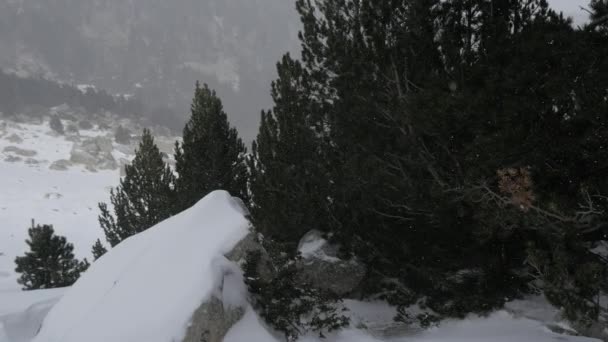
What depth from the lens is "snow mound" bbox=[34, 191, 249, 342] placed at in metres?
3.91

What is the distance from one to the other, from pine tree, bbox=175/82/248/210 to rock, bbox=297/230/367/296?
5199 mm

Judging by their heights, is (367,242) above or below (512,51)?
below

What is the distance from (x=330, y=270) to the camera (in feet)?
24.2

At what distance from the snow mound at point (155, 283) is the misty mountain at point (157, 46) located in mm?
85617

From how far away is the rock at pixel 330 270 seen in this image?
728cm

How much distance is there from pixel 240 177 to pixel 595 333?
31.5 ft

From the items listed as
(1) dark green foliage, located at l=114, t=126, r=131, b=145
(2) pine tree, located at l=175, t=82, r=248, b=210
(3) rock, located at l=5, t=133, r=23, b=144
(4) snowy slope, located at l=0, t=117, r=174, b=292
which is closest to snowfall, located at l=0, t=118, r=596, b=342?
(2) pine tree, located at l=175, t=82, r=248, b=210

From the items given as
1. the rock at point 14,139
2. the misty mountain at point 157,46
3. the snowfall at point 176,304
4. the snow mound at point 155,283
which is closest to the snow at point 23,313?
the snowfall at point 176,304

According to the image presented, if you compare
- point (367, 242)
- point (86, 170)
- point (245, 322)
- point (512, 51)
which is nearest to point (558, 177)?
point (512, 51)

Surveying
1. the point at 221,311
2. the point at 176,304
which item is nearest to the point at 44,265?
the point at 176,304

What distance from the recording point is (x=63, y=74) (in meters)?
100

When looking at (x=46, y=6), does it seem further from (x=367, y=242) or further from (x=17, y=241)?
(x=367, y=242)

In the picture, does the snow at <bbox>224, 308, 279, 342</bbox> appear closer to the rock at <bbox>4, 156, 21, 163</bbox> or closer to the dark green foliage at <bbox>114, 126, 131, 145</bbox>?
the rock at <bbox>4, 156, 21, 163</bbox>

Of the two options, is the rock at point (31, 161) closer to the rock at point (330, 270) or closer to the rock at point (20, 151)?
the rock at point (20, 151)
